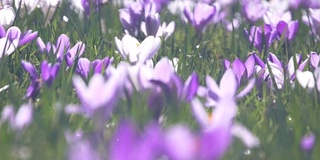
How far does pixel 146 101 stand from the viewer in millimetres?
1437

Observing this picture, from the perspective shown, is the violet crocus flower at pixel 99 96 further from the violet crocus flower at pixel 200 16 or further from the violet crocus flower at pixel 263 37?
the violet crocus flower at pixel 200 16

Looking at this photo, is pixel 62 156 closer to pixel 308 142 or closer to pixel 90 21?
pixel 308 142

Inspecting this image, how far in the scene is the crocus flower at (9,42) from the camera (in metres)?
1.73

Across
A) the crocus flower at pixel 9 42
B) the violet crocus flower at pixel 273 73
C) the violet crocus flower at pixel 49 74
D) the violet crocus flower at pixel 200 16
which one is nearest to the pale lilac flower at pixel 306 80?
the violet crocus flower at pixel 273 73

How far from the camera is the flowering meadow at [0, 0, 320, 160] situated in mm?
946

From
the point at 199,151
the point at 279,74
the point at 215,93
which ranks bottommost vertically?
the point at 279,74

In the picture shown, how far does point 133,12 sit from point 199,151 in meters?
1.70

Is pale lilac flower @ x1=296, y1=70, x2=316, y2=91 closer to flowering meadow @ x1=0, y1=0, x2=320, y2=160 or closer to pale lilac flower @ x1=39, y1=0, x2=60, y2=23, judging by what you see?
flowering meadow @ x1=0, y1=0, x2=320, y2=160

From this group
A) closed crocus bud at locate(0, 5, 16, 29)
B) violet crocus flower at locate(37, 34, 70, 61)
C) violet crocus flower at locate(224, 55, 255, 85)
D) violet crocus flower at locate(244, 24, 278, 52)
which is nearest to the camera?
violet crocus flower at locate(224, 55, 255, 85)

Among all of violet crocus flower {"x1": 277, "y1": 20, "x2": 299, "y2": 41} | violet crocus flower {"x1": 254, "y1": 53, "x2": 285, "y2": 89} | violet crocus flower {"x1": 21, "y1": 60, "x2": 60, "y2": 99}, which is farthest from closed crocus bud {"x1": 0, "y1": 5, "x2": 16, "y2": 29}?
violet crocus flower {"x1": 277, "y1": 20, "x2": 299, "y2": 41}

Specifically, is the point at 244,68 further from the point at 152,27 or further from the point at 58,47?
the point at 152,27

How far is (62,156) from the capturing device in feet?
3.58

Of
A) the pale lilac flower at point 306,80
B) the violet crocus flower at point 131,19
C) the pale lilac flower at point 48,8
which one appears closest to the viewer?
the pale lilac flower at point 306,80

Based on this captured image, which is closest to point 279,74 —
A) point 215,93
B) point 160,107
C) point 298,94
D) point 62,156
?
point 298,94
